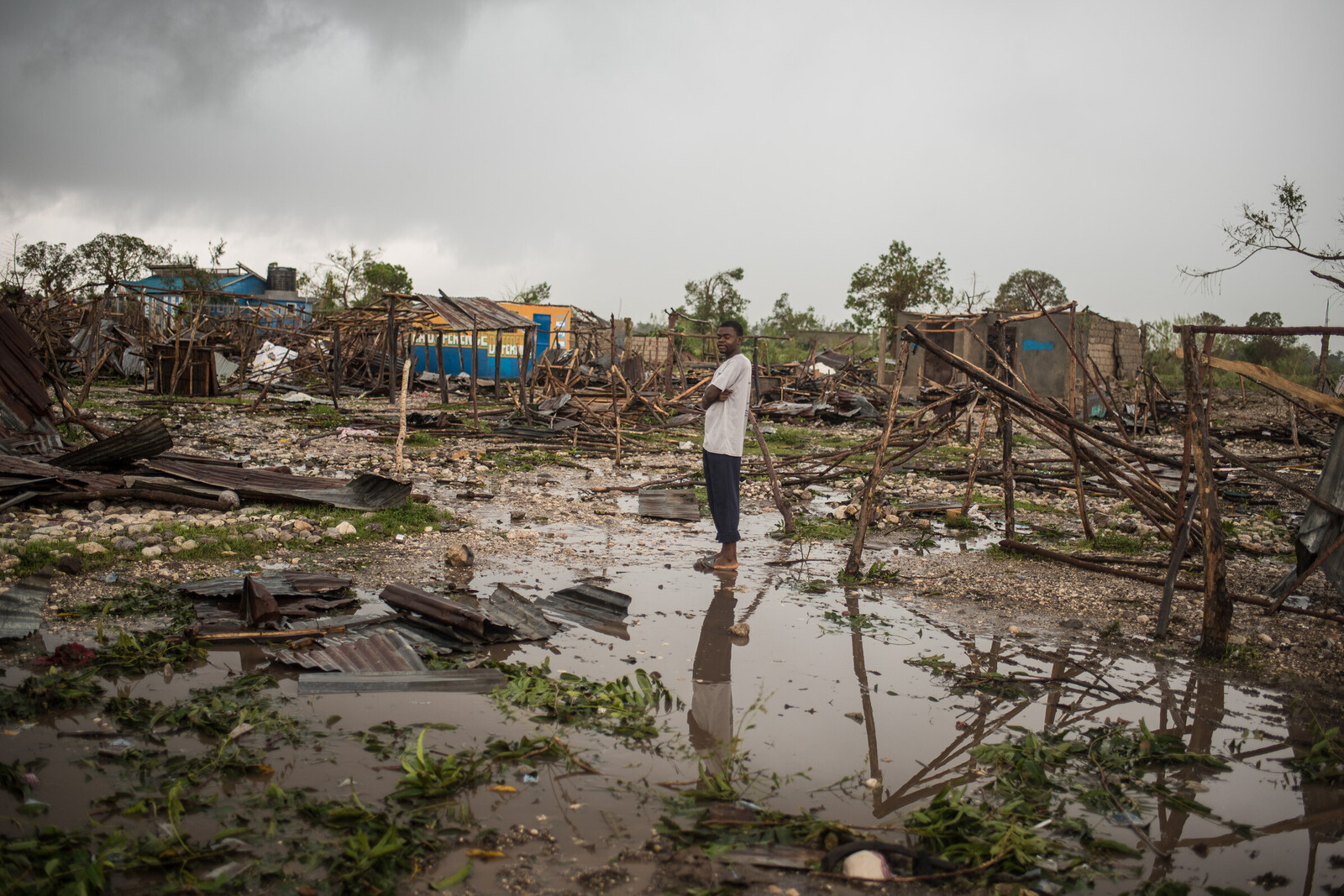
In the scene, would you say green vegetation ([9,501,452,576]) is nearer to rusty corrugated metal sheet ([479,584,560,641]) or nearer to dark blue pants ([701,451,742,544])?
rusty corrugated metal sheet ([479,584,560,641])

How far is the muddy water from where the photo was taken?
2.54 meters

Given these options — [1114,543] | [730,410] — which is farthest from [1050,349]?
[730,410]

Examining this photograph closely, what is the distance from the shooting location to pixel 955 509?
8047 mm

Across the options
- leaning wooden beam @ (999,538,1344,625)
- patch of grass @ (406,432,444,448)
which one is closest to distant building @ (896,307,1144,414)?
patch of grass @ (406,432,444,448)

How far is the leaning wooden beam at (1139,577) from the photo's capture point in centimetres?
452

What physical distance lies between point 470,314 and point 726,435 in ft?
26.0

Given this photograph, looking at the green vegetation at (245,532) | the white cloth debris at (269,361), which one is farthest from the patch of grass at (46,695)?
the white cloth debris at (269,361)

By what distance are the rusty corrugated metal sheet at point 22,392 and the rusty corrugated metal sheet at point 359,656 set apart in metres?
5.22

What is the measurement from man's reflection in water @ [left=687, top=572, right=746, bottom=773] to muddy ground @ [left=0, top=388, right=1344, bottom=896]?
20 mm

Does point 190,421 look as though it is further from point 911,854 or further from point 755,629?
point 911,854

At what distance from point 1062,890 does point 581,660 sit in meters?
2.22

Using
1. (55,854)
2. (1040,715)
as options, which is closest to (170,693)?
(55,854)

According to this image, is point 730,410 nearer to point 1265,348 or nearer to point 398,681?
point 398,681

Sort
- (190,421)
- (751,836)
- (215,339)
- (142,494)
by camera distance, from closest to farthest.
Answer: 1. (751,836)
2. (142,494)
3. (190,421)
4. (215,339)
